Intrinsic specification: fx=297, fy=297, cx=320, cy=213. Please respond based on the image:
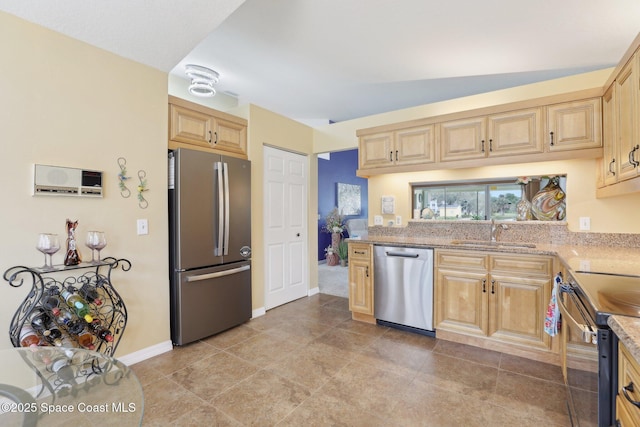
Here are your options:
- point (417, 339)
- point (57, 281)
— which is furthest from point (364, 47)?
point (57, 281)

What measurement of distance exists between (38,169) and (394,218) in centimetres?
328

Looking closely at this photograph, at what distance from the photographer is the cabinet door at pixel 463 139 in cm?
286

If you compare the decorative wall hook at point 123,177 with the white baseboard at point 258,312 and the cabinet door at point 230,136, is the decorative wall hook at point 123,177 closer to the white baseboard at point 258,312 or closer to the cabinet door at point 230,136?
the cabinet door at point 230,136

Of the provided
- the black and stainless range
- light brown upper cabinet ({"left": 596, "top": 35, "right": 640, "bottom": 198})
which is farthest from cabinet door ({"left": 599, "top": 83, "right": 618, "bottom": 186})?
the black and stainless range

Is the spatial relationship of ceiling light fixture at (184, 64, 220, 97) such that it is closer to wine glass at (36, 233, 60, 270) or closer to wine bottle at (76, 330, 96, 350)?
wine glass at (36, 233, 60, 270)

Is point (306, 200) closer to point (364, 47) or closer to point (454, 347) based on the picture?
point (364, 47)

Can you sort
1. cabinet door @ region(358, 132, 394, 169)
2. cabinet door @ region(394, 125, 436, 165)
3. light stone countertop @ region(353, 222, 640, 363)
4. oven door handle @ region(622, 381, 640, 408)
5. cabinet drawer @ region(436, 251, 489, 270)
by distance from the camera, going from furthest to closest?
cabinet door @ region(358, 132, 394, 169)
cabinet door @ region(394, 125, 436, 165)
cabinet drawer @ region(436, 251, 489, 270)
light stone countertop @ region(353, 222, 640, 363)
oven door handle @ region(622, 381, 640, 408)

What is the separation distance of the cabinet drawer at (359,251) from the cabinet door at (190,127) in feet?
6.14

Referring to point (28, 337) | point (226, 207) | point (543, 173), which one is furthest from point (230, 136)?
point (543, 173)

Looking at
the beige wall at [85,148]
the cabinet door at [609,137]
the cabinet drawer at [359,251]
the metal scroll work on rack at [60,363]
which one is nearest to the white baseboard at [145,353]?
the beige wall at [85,148]

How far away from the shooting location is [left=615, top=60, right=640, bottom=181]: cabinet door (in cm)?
174

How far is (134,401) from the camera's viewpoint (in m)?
1.05

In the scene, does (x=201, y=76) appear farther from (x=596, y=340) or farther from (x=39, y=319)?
(x=596, y=340)

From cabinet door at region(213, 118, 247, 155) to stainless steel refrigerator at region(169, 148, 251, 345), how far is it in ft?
0.82
